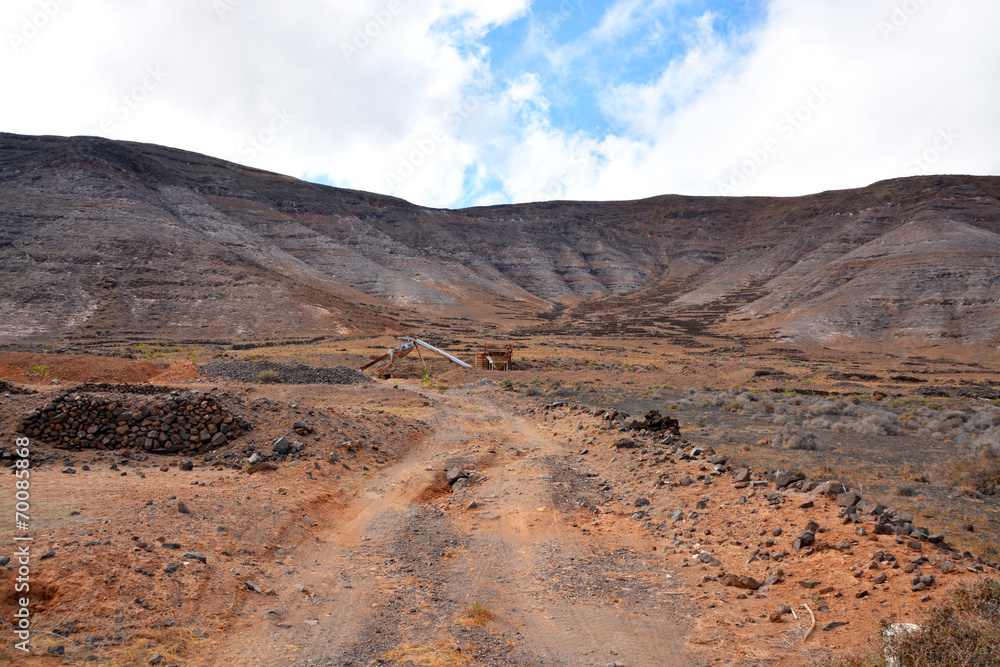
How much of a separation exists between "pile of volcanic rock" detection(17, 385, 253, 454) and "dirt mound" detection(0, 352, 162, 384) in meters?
11.5

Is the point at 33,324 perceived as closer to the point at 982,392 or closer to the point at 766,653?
the point at 766,653

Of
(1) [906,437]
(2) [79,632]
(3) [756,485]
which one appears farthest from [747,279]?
(2) [79,632]

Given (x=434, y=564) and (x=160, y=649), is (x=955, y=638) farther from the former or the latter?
(x=160, y=649)

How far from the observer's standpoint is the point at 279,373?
26.0 meters

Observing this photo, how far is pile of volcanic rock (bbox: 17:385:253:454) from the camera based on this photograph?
9.88 m

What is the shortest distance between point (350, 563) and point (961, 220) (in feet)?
393

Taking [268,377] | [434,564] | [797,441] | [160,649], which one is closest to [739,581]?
[434,564]

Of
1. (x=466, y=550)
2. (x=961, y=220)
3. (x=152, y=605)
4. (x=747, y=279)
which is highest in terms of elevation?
(x=961, y=220)

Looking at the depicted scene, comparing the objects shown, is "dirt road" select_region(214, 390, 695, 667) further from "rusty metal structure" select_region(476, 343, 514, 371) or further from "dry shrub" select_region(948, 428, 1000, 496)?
"rusty metal structure" select_region(476, 343, 514, 371)

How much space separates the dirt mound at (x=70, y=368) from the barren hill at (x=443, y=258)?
38.8m

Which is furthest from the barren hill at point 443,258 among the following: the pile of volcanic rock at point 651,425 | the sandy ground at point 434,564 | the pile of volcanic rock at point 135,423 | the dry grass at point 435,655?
the dry grass at point 435,655

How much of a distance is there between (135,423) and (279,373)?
15862mm

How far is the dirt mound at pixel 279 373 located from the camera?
25556 millimetres

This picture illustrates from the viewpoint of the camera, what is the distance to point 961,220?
299 feet
